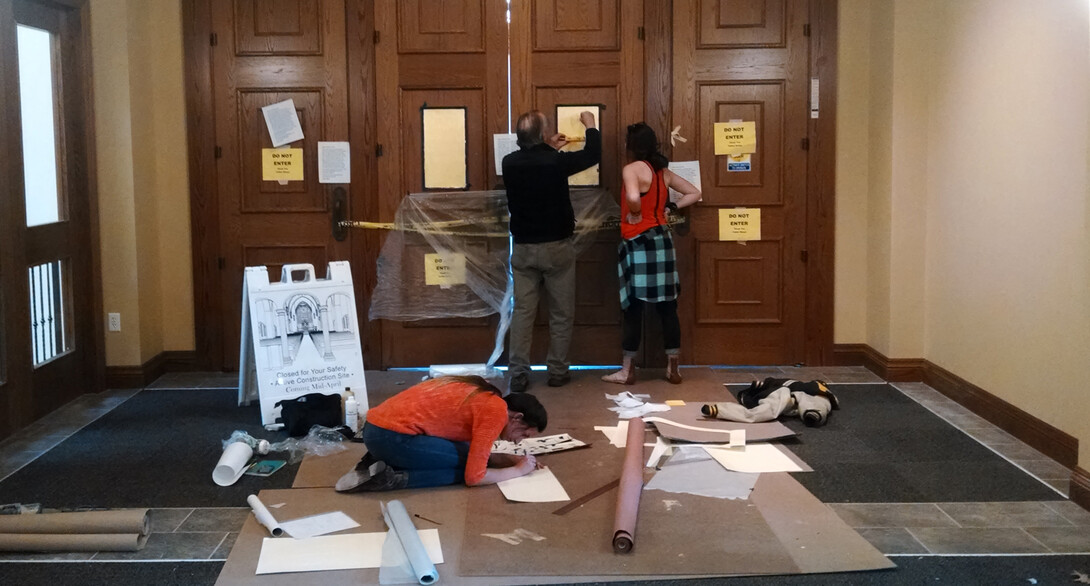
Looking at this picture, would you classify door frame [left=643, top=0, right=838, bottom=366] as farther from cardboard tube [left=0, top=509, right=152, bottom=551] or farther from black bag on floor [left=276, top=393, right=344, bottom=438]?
cardboard tube [left=0, top=509, right=152, bottom=551]

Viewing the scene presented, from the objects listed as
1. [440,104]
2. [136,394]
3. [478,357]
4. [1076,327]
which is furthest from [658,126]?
[136,394]

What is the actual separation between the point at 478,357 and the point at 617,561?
3.09 m

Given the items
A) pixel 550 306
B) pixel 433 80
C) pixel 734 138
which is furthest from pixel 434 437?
pixel 734 138

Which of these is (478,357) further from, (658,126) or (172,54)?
(172,54)

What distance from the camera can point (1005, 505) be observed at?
3988 mm

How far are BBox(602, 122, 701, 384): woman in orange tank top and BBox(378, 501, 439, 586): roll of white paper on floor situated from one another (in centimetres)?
244

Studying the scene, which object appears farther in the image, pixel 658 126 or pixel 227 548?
pixel 658 126

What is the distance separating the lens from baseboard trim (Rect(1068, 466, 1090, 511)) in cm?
393

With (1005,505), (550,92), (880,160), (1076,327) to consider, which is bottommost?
(1005,505)

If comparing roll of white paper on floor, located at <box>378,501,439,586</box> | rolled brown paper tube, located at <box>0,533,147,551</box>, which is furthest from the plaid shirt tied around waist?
rolled brown paper tube, located at <box>0,533,147,551</box>

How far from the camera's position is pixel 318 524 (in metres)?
3.74

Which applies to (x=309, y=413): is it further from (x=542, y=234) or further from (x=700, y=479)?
(x=700, y=479)

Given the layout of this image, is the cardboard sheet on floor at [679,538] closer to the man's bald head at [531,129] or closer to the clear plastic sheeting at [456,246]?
the man's bald head at [531,129]

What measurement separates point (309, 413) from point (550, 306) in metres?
1.56
